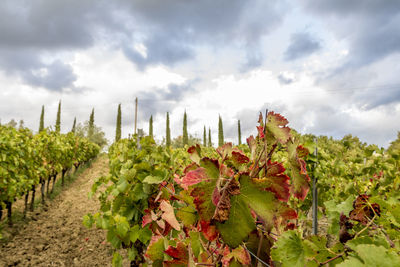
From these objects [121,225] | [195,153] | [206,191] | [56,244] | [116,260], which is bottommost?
[56,244]

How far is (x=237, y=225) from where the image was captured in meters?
0.61

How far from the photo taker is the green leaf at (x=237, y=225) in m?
0.61

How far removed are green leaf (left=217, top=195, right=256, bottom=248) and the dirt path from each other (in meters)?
5.70

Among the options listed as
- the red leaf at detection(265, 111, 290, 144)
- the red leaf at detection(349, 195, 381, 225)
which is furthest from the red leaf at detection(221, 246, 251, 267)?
the red leaf at detection(349, 195, 381, 225)

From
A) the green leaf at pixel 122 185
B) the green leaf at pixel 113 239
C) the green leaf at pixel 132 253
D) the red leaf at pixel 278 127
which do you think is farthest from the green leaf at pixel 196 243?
the green leaf at pixel 132 253

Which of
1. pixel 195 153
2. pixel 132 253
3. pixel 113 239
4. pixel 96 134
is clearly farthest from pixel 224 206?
pixel 96 134

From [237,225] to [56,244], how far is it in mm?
7072

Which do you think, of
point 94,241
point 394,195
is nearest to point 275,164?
point 394,195

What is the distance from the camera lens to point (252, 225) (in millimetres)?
607

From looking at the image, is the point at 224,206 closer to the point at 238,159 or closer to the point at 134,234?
the point at 238,159

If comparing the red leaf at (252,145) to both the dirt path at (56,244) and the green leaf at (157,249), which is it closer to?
the green leaf at (157,249)

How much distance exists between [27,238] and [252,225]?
747 cm

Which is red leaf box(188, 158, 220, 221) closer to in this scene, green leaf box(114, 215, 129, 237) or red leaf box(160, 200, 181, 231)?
red leaf box(160, 200, 181, 231)

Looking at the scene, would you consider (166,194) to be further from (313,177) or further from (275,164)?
(313,177)
